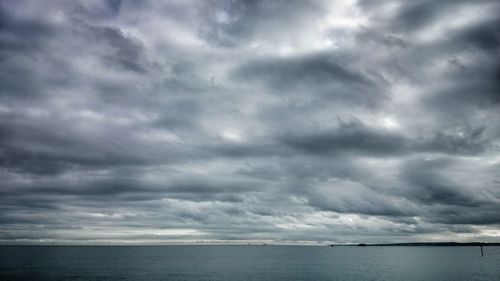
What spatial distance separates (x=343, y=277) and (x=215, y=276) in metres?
49.1

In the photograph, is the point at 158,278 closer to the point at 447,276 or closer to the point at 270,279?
the point at 270,279

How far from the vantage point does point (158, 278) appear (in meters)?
137

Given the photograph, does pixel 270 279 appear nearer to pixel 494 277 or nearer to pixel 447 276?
pixel 447 276

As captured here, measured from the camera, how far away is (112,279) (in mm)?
133875

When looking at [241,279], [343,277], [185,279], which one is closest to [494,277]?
[343,277]

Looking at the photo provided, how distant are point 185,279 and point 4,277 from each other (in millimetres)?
65267

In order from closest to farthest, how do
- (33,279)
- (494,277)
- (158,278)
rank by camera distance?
(33,279) < (158,278) < (494,277)

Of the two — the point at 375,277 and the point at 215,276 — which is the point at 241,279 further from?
the point at 375,277

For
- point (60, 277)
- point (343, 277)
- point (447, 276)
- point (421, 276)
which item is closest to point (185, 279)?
point (60, 277)

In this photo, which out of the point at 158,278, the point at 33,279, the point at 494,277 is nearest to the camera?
the point at 33,279

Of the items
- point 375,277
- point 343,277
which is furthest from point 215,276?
point 375,277

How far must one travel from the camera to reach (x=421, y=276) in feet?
485

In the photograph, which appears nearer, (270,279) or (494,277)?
(270,279)

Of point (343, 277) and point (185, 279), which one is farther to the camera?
point (343, 277)
